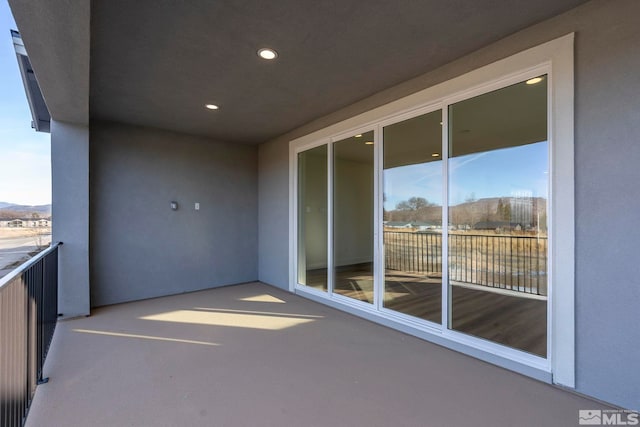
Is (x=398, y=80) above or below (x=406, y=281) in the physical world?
above

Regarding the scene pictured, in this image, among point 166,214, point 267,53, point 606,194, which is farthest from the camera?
point 166,214

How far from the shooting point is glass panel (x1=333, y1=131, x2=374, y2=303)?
3.83 meters

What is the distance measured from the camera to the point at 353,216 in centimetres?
423

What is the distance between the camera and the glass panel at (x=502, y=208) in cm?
246

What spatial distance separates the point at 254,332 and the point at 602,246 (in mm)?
3158

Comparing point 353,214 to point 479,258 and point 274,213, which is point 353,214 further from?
point 274,213

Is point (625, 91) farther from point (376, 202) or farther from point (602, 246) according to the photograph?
point (376, 202)

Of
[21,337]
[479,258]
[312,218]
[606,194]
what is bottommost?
[21,337]

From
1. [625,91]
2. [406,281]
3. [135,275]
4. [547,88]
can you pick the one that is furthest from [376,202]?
[135,275]

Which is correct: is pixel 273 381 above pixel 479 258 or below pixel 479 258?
below

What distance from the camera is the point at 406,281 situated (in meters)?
3.65

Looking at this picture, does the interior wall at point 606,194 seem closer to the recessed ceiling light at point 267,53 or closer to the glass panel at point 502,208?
the glass panel at point 502,208

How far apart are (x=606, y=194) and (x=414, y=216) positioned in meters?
1.65

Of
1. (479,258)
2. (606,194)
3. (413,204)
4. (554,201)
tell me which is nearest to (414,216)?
(413,204)
